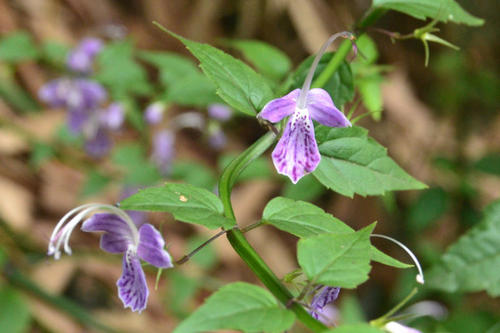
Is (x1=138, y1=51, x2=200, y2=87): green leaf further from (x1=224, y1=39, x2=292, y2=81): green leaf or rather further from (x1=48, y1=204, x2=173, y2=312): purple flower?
(x1=48, y1=204, x2=173, y2=312): purple flower

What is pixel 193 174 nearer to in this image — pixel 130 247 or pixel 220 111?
pixel 220 111

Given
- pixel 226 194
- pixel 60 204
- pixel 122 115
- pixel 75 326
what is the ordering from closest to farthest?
pixel 226 194 → pixel 122 115 → pixel 75 326 → pixel 60 204

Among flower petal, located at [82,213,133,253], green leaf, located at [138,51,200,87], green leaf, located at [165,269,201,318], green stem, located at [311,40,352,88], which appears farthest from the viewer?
green leaf, located at [165,269,201,318]

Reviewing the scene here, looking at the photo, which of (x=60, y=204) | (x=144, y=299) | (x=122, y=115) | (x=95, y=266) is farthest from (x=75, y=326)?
(x=144, y=299)

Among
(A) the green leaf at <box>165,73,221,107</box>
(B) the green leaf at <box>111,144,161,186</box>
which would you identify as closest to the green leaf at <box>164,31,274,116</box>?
(A) the green leaf at <box>165,73,221,107</box>

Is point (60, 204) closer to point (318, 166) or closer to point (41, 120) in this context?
point (41, 120)

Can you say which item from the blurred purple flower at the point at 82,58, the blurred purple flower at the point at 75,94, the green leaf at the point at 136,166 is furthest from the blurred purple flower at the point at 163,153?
the blurred purple flower at the point at 82,58

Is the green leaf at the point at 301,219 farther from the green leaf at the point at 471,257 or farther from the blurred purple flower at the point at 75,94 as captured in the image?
the blurred purple flower at the point at 75,94
